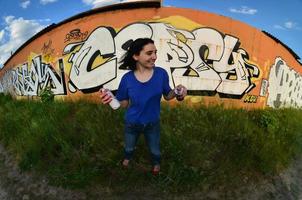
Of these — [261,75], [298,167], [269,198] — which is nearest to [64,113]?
[269,198]

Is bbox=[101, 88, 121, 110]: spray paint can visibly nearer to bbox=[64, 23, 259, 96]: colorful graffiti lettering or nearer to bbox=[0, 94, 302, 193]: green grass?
bbox=[0, 94, 302, 193]: green grass

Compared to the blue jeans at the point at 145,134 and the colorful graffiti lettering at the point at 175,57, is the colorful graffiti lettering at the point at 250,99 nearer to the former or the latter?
the colorful graffiti lettering at the point at 175,57

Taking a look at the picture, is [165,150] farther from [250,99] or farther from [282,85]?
[282,85]

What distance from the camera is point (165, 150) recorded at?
21.1 ft

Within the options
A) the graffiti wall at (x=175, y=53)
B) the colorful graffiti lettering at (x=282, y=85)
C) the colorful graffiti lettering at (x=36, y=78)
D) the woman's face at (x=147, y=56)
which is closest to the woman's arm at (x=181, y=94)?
the woman's face at (x=147, y=56)

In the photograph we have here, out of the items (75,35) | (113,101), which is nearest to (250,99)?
(75,35)

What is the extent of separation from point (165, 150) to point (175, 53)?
17.1 feet

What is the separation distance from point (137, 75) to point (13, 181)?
424cm

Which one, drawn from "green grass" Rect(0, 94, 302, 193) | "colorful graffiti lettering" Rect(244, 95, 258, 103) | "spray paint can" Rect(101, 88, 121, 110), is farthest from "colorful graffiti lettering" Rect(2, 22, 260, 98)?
"spray paint can" Rect(101, 88, 121, 110)

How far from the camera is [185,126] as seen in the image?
754 centimetres

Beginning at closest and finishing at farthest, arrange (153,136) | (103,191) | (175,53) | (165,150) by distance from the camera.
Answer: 1. (153,136)
2. (103,191)
3. (165,150)
4. (175,53)

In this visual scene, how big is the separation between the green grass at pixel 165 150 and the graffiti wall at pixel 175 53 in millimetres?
2412

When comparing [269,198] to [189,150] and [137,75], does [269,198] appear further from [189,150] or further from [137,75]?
[137,75]

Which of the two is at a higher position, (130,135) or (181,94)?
(181,94)
